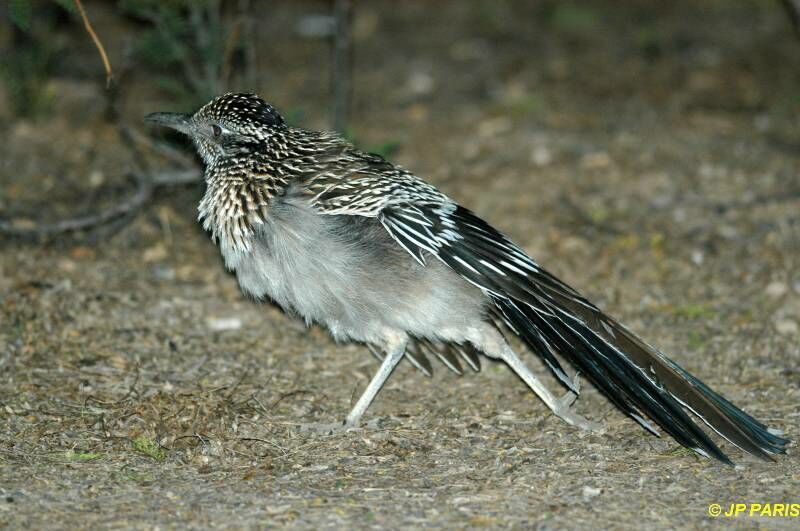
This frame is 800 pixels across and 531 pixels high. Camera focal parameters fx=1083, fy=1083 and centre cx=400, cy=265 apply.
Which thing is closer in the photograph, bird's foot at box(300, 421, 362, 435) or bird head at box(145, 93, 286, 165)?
bird's foot at box(300, 421, 362, 435)

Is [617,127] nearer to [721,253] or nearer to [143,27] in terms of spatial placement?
[721,253]

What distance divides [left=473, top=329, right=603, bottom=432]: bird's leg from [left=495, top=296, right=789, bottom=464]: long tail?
227 millimetres

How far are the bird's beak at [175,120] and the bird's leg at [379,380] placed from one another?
1.85 m

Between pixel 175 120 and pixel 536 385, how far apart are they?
269 cm

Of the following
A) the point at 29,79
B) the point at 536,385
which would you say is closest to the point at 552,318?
the point at 536,385

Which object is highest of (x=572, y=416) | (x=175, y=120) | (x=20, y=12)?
(x=20, y=12)

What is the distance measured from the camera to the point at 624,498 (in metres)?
4.74

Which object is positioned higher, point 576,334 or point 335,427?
point 576,334

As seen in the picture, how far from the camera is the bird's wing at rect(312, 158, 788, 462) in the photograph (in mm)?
5160

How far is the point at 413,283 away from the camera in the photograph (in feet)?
18.2
